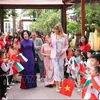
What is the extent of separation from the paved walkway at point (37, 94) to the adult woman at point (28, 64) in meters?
0.23

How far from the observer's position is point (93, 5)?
32.3ft

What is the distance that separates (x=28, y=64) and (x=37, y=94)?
1216 millimetres

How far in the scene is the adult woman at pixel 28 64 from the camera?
881 cm

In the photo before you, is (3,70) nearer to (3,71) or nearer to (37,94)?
(3,71)

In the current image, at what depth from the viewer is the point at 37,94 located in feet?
26.5

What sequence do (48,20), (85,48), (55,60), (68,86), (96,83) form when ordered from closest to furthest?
(96,83) → (68,86) → (55,60) → (85,48) → (48,20)

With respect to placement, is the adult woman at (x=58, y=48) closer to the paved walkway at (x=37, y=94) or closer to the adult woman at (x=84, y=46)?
the paved walkway at (x=37, y=94)

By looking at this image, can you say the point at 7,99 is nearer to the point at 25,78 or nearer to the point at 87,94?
the point at 25,78

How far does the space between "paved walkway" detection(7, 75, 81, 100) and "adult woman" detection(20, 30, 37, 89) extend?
23 cm

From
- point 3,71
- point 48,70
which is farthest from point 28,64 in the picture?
point 3,71

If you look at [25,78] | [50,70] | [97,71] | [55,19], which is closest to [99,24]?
[50,70]

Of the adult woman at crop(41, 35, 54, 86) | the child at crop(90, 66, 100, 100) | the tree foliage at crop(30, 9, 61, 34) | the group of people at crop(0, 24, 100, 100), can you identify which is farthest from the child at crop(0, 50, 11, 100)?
the tree foliage at crop(30, 9, 61, 34)

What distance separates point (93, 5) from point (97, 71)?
17.5ft

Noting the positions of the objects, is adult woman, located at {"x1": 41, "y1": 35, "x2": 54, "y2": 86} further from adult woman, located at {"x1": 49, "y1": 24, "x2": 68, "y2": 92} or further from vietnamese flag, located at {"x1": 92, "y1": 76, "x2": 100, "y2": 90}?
vietnamese flag, located at {"x1": 92, "y1": 76, "x2": 100, "y2": 90}
